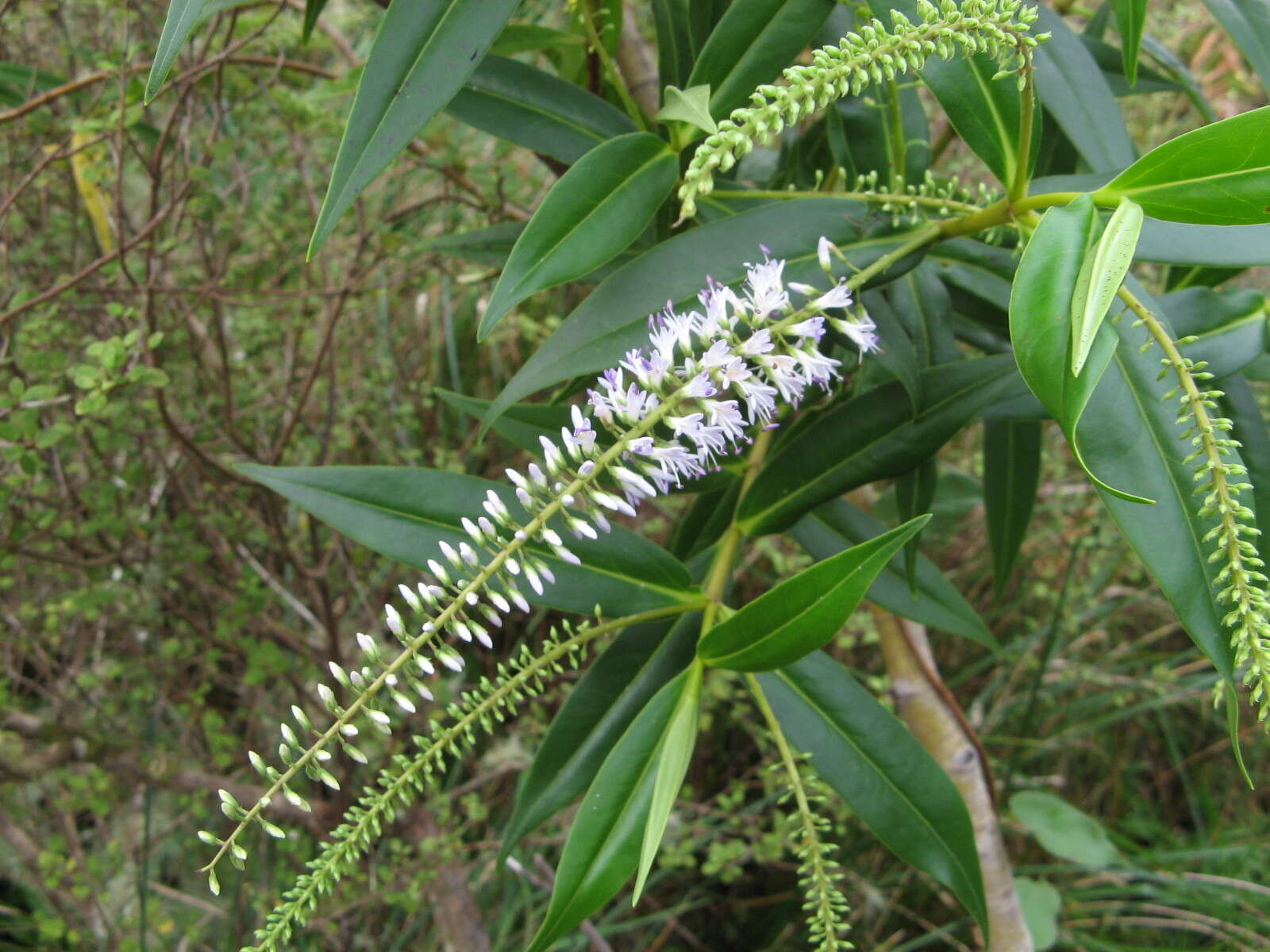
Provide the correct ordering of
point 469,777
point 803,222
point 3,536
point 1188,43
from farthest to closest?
1. point 1188,43
2. point 469,777
3. point 3,536
4. point 803,222

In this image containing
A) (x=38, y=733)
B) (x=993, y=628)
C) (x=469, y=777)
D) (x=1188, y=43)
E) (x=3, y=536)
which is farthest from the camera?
(x=1188, y=43)

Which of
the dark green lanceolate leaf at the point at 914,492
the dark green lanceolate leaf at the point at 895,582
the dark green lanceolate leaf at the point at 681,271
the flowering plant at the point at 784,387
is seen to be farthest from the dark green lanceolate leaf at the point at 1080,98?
the dark green lanceolate leaf at the point at 895,582

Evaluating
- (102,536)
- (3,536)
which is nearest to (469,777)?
(102,536)

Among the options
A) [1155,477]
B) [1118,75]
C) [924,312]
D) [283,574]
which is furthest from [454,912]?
[1118,75]

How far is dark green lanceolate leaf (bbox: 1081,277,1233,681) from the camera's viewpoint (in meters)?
0.63

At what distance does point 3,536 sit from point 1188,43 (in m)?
3.72

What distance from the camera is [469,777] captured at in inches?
94.3

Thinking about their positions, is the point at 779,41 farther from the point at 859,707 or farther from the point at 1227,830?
the point at 1227,830

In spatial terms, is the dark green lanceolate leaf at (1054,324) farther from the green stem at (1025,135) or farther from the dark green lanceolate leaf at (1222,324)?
the dark green lanceolate leaf at (1222,324)

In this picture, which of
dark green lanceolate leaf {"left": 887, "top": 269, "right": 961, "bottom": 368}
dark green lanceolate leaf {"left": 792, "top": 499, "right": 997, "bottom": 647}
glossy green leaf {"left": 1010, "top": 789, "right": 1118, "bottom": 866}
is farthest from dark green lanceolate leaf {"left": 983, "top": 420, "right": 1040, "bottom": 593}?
glossy green leaf {"left": 1010, "top": 789, "right": 1118, "bottom": 866}

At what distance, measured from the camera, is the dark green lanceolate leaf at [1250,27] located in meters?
0.88

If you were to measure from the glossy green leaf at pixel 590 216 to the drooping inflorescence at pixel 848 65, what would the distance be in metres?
0.17

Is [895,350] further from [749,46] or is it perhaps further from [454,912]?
[454,912]

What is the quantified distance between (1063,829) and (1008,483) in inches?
46.6
